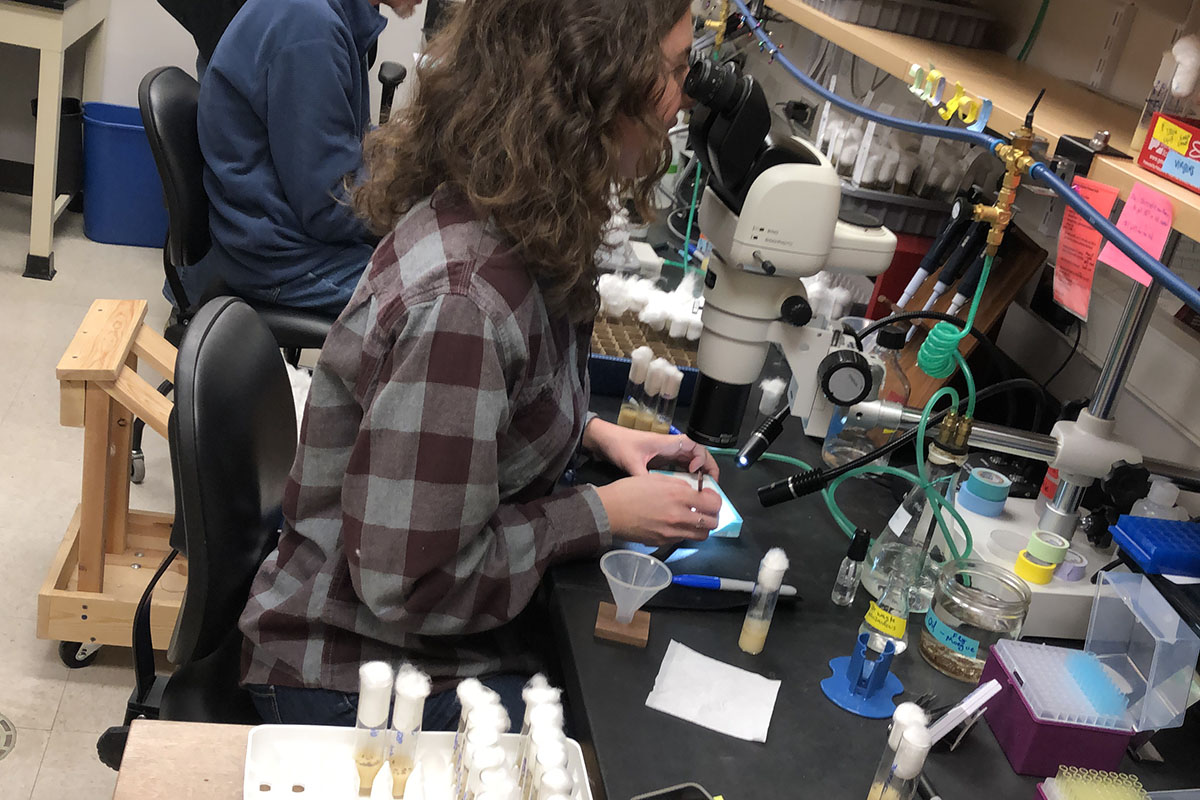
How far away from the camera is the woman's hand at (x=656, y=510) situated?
1267mm

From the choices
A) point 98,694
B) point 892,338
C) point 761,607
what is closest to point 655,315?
point 892,338

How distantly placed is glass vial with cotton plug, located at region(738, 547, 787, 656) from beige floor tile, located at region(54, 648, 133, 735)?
1.33 meters

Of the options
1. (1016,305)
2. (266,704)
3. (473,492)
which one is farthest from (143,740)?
(1016,305)

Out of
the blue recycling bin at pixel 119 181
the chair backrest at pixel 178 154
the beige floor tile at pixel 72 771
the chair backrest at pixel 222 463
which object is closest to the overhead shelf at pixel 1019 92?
the chair backrest at pixel 222 463

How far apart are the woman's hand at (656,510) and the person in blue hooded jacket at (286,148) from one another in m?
1.12

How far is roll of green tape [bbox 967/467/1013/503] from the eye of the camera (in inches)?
54.0

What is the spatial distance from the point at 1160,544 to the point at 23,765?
1796 mm

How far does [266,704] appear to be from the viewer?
1.23 metres

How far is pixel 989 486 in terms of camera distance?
137 centimetres

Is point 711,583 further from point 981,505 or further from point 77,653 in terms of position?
point 77,653

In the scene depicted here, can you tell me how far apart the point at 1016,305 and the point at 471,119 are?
44.3 inches

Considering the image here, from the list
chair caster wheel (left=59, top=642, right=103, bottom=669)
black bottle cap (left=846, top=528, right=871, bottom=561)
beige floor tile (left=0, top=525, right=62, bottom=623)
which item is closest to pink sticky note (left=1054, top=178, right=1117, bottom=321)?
black bottle cap (left=846, top=528, right=871, bottom=561)

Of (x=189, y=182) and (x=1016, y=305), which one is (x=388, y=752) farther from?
(x=189, y=182)

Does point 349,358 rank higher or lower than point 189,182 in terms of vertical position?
higher
